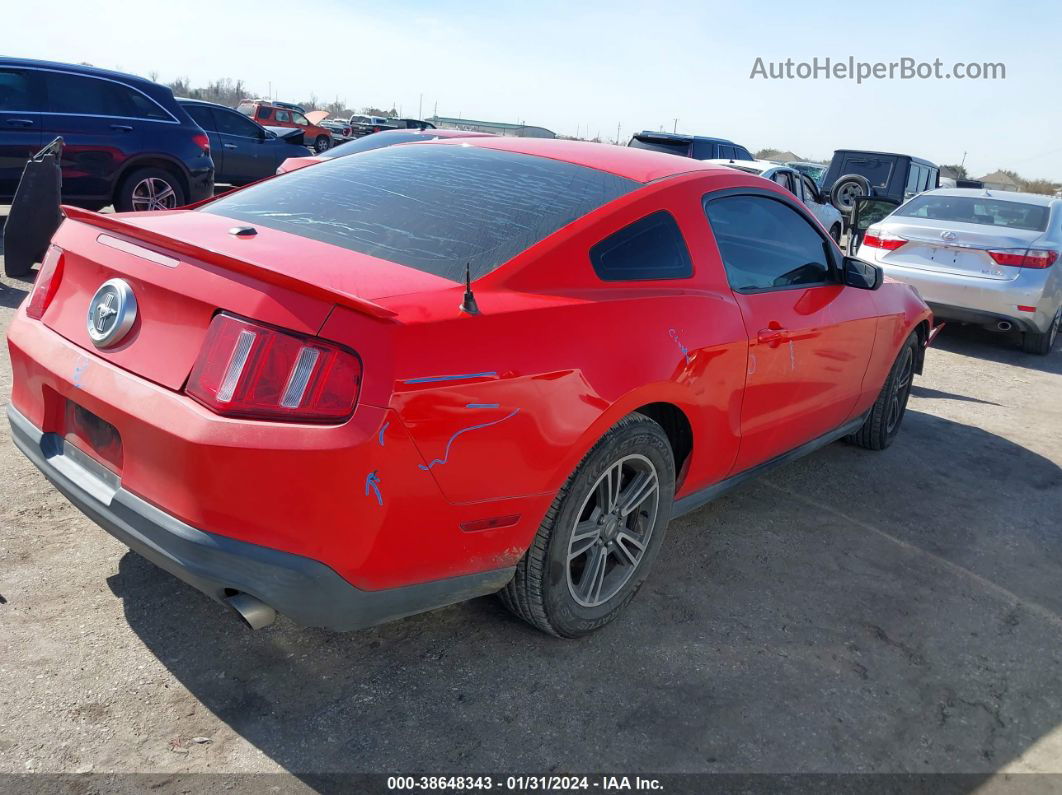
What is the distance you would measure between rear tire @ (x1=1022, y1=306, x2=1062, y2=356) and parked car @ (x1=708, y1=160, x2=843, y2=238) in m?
3.18

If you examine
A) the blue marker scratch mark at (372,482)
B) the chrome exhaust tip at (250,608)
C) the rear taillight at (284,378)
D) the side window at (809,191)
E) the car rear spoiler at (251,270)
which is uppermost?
the side window at (809,191)

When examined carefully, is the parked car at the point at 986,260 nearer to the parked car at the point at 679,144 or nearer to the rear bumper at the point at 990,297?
the rear bumper at the point at 990,297

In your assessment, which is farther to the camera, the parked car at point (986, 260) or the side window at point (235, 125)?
the side window at point (235, 125)

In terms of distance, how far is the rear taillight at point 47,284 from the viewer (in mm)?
2684

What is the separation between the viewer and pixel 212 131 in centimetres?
1411

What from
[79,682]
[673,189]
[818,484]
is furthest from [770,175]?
[79,682]

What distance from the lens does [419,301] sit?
7.35ft

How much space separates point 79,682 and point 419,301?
1.44 meters

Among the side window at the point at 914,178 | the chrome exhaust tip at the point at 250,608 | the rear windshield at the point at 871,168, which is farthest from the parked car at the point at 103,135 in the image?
the side window at the point at 914,178

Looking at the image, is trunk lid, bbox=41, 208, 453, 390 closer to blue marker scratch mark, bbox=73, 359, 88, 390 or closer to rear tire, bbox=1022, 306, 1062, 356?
blue marker scratch mark, bbox=73, 359, 88, 390

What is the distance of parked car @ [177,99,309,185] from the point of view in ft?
46.3

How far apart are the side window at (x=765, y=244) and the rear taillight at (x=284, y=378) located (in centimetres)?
173

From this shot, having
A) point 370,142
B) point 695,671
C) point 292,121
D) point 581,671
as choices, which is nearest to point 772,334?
point 695,671

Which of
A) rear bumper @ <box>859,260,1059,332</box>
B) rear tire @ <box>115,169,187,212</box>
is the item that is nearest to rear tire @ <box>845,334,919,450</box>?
rear bumper @ <box>859,260,1059,332</box>
